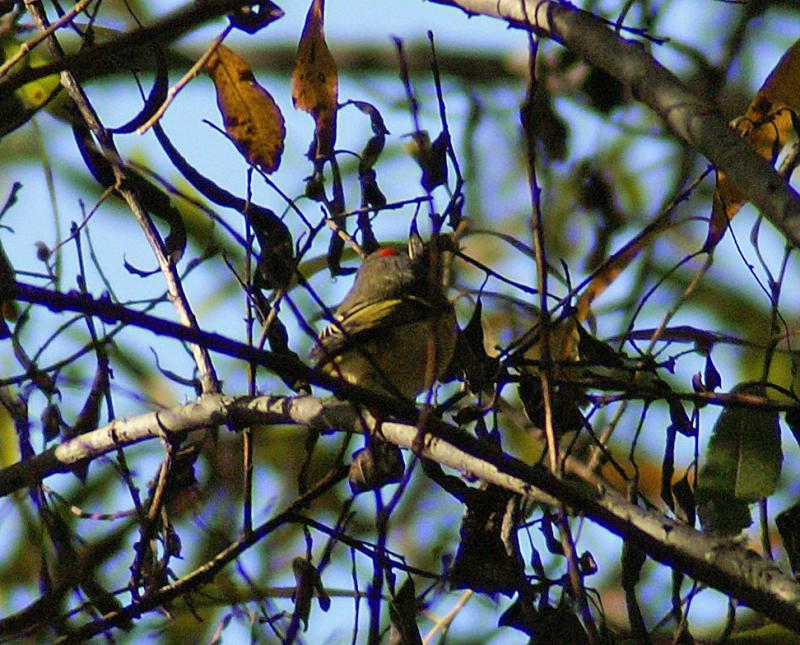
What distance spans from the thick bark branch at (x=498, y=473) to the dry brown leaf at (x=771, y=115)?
737mm

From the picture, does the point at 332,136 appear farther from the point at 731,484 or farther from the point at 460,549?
the point at 731,484

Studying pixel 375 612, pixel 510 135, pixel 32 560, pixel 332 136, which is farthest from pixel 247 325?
pixel 510 135

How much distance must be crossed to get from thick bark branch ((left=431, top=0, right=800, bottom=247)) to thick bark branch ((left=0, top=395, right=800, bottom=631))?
1.62ft

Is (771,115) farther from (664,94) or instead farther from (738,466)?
(738,466)

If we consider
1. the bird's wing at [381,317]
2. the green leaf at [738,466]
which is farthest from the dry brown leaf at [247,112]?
the green leaf at [738,466]

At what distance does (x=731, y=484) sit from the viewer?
259 cm

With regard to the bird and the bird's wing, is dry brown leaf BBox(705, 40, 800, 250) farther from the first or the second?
the bird's wing

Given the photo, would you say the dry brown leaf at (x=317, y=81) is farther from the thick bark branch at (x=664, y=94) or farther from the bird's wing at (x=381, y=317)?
the bird's wing at (x=381, y=317)

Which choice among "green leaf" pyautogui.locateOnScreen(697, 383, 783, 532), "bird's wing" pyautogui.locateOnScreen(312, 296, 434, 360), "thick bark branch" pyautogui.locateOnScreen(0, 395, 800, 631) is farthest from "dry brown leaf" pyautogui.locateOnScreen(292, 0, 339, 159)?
"green leaf" pyautogui.locateOnScreen(697, 383, 783, 532)

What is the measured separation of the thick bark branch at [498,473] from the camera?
5.44 ft

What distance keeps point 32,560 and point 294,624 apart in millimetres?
2938

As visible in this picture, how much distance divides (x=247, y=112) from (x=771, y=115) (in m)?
1.10

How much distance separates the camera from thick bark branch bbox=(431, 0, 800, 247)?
1.91 metres

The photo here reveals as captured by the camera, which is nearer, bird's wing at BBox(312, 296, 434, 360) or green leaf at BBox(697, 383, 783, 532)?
green leaf at BBox(697, 383, 783, 532)
